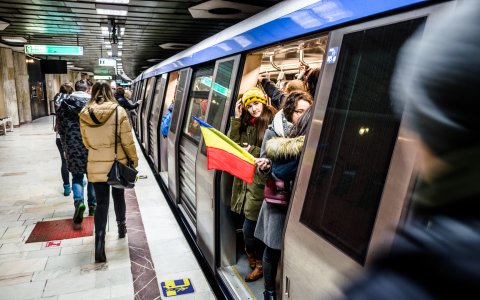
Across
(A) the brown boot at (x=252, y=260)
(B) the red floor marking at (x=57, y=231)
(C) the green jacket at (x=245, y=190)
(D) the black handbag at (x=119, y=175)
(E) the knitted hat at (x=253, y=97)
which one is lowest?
(B) the red floor marking at (x=57, y=231)

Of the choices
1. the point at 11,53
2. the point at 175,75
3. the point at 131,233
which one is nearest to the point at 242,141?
the point at 131,233

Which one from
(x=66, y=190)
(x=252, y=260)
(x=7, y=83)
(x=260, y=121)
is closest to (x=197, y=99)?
(x=260, y=121)

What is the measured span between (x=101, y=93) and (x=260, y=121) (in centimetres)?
175

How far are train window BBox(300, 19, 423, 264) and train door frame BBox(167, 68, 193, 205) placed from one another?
11.0 feet

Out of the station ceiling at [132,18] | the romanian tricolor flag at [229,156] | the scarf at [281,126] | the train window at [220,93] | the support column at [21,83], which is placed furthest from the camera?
the support column at [21,83]

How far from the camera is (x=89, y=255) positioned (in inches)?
150

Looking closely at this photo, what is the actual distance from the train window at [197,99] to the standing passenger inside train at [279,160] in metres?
1.75

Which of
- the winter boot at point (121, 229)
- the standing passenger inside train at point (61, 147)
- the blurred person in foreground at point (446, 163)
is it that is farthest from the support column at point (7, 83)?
the blurred person in foreground at point (446, 163)

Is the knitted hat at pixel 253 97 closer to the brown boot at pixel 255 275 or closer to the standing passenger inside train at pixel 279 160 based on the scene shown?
the standing passenger inside train at pixel 279 160

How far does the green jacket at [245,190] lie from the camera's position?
277cm

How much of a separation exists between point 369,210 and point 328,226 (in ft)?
0.89

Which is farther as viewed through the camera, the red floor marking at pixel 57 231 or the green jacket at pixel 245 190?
the red floor marking at pixel 57 231

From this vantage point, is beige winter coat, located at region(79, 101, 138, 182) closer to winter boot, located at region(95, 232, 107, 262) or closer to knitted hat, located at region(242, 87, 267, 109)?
winter boot, located at region(95, 232, 107, 262)

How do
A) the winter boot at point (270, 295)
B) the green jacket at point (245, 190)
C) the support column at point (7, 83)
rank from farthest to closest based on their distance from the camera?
the support column at point (7, 83), the green jacket at point (245, 190), the winter boot at point (270, 295)
